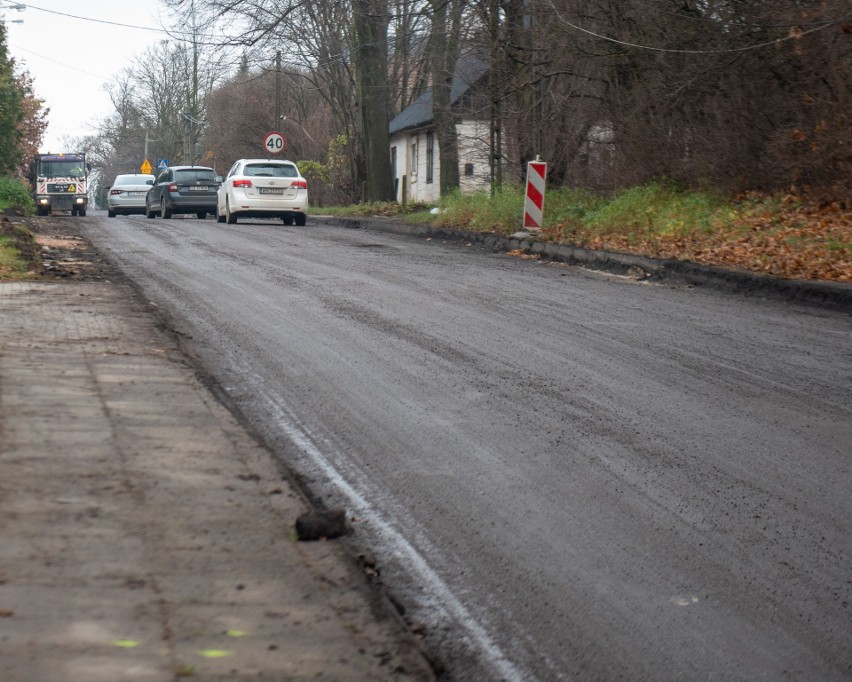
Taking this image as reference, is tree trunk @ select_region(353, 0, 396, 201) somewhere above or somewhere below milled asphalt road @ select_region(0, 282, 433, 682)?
above

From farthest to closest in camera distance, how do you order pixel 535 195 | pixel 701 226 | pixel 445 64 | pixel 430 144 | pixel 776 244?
pixel 430 144, pixel 445 64, pixel 535 195, pixel 701 226, pixel 776 244

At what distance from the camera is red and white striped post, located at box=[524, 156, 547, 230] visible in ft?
64.4

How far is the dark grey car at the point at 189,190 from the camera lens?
3256 cm

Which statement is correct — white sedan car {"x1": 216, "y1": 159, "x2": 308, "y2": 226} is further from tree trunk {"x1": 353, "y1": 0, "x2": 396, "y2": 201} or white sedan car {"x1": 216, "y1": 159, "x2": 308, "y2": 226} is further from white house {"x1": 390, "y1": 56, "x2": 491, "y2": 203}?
tree trunk {"x1": 353, "y1": 0, "x2": 396, "y2": 201}

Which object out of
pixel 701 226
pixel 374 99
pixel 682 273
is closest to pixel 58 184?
pixel 374 99

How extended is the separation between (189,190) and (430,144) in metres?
15.6

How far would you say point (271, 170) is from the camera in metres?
28.3

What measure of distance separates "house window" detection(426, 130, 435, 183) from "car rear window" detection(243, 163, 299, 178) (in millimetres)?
17540

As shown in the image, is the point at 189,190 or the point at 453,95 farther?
the point at 453,95

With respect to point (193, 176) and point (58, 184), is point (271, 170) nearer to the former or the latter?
point (193, 176)

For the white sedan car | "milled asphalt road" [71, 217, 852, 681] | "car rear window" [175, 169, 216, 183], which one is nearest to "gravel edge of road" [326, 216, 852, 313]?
"milled asphalt road" [71, 217, 852, 681]

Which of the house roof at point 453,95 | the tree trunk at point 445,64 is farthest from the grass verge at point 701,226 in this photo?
the tree trunk at point 445,64

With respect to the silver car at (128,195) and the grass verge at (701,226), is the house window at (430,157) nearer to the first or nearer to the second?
the silver car at (128,195)

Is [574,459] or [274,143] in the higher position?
[274,143]
